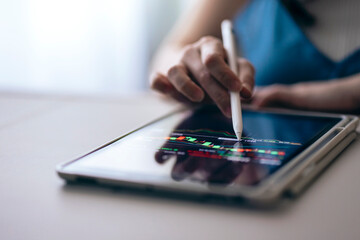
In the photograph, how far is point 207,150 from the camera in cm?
33

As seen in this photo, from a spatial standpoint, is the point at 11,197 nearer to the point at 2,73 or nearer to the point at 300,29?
the point at 300,29

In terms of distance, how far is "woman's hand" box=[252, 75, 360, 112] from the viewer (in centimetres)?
57

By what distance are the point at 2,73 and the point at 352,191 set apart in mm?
1582

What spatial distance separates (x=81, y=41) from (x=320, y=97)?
1.31 meters

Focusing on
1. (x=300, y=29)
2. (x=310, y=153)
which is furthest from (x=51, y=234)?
(x=300, y=29)

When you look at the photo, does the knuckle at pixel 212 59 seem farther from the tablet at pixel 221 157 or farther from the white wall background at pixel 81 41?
the white wall background at pixel 81 41

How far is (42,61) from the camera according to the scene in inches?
66.0

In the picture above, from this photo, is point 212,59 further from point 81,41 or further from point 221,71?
point 81,41

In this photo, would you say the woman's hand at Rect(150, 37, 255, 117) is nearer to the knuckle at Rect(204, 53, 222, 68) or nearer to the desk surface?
the knuckle at Rect(204, 53, 222, 68)

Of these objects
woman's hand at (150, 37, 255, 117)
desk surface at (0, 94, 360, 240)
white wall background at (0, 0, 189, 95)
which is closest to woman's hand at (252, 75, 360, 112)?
woman's hand at (150, 37, 255, 117)

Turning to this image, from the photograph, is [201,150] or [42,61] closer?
[201,150]

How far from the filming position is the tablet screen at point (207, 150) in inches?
11.0

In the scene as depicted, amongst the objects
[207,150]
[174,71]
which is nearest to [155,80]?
[174,71]

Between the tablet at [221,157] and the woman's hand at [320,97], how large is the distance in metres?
0.13
